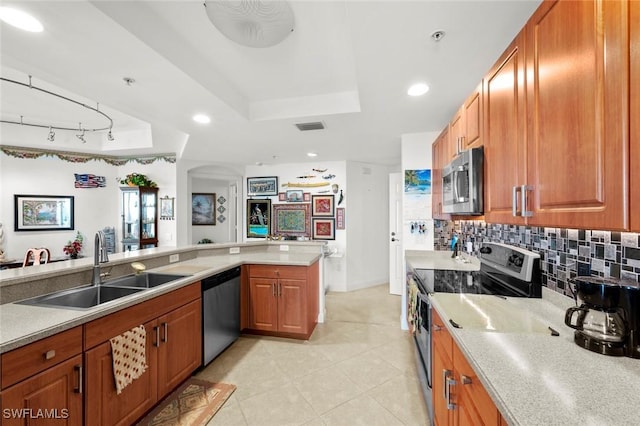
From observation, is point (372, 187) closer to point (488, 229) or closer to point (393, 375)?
point (488, 229)

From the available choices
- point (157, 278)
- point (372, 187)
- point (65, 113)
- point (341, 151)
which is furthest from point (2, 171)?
point (372, 187)

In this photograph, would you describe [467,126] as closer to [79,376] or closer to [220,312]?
[220,312]

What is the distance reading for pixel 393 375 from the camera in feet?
7.14

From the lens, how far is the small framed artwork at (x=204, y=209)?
20.4 ft

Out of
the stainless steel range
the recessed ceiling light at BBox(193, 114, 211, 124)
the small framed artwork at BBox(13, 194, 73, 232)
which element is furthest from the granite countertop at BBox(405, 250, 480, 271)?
the small framed artwork at BBox(13, 194, 73, 232)

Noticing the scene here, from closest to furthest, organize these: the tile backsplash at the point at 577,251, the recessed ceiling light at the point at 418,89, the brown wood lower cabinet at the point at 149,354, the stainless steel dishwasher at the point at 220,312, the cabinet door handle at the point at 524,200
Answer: the tile backsplash at the point at 577,251 < the cabinet door handle at the point at 524,200 < the brown wood lower cabinet at the point at 149,354 < the recessed ceiling light at the point at 418,89 < the stainless steel dishwasher at the point at 220,312

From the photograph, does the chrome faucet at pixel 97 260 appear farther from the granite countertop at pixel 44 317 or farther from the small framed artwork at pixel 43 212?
the small framed artwork at pixel 43 212

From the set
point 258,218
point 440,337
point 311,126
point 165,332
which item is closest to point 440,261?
point 440,337

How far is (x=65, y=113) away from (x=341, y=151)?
3848 millimetres

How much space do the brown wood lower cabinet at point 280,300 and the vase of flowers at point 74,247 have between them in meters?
3.81

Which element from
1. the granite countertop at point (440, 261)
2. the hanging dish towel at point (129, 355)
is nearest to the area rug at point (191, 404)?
the hanging dish towel at point (129, 355)

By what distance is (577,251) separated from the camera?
1229 millimetres

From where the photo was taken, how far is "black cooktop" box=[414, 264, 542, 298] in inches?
58.4

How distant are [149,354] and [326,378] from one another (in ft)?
4.41
